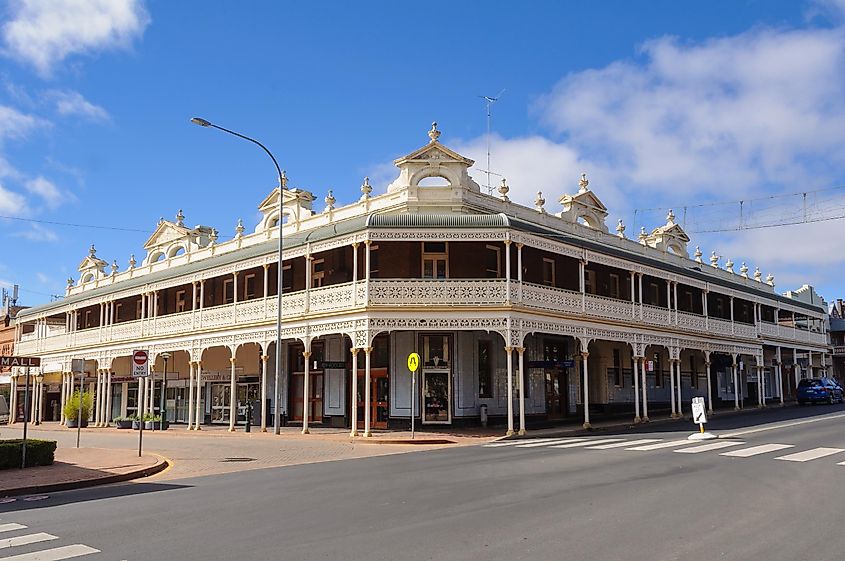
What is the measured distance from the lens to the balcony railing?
2492cm

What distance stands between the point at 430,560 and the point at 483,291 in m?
17.9

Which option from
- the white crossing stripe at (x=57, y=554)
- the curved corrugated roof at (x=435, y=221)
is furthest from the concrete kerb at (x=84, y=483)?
the curved corrugated roof at (x=435, y=221)

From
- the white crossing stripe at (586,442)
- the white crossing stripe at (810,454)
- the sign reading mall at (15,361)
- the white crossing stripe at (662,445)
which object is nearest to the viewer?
the white crossing stripe at (810,454)

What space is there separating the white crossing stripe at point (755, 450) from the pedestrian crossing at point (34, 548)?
514 inches

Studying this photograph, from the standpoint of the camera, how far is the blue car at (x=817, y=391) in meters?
43.5

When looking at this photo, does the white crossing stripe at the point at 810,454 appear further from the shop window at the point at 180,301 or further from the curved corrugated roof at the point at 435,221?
the shop window at the point at 180,301

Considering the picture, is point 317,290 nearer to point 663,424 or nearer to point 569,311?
point 569,311

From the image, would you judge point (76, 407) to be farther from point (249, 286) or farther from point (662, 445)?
point (662, 445)

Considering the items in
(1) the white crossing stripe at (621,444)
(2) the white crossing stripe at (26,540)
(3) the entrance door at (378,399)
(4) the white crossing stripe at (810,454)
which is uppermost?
(3) the entrance door at (378,399)

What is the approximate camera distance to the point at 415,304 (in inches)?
979

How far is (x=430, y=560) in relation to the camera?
7234 millimetres

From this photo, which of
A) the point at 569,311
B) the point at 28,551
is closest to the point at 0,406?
the point at 569,311

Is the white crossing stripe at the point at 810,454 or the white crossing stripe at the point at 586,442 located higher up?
the white crossing stripe at the point at 810,454

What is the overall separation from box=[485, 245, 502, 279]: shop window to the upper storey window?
5.28 ft
